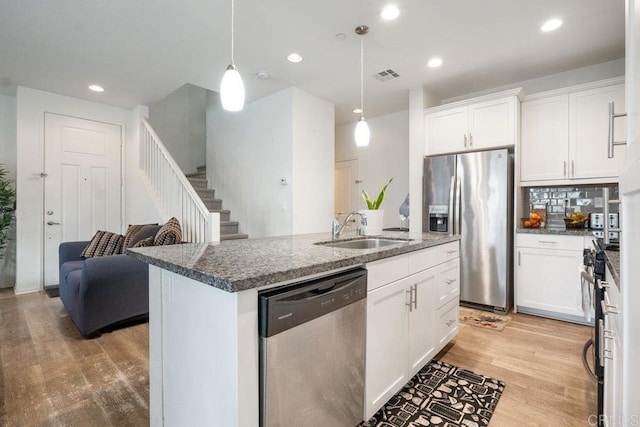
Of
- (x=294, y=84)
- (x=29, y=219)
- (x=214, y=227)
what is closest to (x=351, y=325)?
(x=214, y=227)

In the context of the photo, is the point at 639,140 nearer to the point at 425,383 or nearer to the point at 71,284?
the point at 425,383

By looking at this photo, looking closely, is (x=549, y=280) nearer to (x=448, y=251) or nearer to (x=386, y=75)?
(x=448, y=251)

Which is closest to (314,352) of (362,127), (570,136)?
(362,127)

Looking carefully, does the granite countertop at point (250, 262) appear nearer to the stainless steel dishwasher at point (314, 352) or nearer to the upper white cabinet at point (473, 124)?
the stainless steel dishwasher at point (314, 352)

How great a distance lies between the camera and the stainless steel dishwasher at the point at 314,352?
100cm

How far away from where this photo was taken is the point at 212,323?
3.33ft

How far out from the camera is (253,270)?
1.05 metres

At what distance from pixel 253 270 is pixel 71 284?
259 cm

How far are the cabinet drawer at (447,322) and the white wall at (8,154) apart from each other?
5578 millimetres

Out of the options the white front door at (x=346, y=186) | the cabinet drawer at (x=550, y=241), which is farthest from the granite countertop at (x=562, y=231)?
the white front door at (x=346, y=186)

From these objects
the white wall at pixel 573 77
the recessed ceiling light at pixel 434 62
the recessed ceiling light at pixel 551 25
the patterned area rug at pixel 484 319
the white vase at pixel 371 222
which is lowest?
the patterned area rug at pixel 484 319

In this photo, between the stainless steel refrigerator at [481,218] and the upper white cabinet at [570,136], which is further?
the stainless steel refrigerator at [481,218]

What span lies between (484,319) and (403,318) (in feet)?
6.06

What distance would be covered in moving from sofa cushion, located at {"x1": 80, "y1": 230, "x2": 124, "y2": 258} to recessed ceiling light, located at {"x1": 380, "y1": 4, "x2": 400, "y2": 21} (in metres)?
3.54
